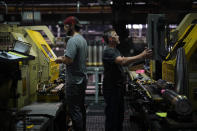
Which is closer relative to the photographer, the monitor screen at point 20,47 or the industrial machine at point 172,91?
the industrial machine at point 172,91

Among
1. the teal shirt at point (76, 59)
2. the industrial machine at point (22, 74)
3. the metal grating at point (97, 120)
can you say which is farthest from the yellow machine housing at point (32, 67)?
the metal grating at point (97, 120)

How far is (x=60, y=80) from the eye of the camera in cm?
399

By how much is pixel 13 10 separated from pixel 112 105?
553 cm

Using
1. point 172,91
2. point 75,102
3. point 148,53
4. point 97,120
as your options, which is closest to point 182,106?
point 172,91

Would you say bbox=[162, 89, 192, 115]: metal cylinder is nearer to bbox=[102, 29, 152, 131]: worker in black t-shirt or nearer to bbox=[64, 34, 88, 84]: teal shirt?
bbox=[102, 29, 152, 131]: worker in black t-shirt

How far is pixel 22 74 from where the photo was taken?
273 cm

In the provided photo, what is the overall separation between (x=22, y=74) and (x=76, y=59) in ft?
2.30

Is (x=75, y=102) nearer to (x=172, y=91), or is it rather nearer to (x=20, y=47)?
(x=20, y=47)

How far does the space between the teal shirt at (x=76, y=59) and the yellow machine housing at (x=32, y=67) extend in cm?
50

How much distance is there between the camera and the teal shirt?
297 centimetres

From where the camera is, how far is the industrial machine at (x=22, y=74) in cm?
173

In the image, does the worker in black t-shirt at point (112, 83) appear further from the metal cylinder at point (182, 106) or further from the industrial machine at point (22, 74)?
the metal cylinder at point (182, 106)

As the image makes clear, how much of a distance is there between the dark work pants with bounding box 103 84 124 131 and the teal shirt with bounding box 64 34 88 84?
38 centimetres

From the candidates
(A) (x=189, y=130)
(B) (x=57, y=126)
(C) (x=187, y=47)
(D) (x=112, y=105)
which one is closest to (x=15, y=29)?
(B) (x=57, y=126)
